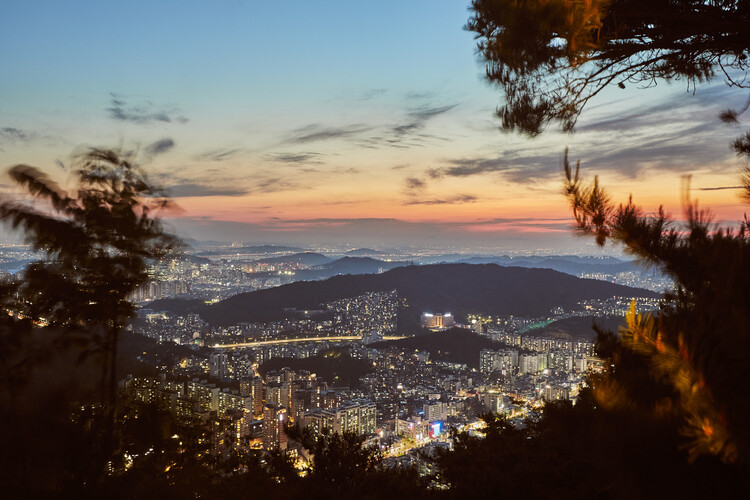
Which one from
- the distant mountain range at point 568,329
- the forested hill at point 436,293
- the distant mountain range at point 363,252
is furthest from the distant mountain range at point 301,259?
the distant mountain range at point 568,329

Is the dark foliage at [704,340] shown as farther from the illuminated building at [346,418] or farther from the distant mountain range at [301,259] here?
the distant mountain range at [301,259]

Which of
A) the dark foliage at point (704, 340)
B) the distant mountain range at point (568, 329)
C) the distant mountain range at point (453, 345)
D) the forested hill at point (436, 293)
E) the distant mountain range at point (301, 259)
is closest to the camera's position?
the dark foliage at point (704, 340)

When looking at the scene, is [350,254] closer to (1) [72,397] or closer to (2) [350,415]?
(2) [350,415]

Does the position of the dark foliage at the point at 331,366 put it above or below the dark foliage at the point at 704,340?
below

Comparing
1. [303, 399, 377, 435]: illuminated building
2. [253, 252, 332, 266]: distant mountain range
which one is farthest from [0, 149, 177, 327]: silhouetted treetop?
[253, 252, 332, 266]: distant mountain range

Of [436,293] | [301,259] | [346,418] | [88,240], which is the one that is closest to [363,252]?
[301,259]

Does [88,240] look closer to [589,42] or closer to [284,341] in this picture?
[589,42]

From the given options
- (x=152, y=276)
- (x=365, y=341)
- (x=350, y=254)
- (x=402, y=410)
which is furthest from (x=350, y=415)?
(x=350, y=254)

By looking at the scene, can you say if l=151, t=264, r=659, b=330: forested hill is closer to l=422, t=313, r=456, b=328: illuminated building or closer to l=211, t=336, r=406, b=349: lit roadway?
l=422, t=313, r=456, b=328: illuminated building
